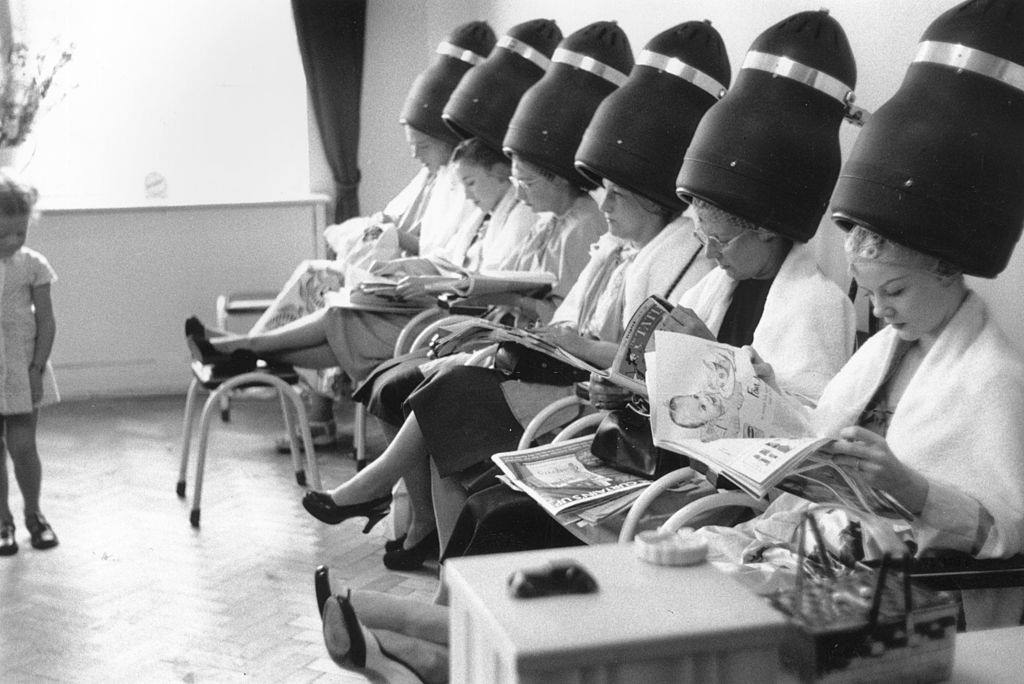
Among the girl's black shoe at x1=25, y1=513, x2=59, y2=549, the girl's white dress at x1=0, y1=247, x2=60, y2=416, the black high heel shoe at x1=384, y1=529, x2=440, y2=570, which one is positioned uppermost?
the girl's white dress at x1=0, y1=247, x2=60, y2=416

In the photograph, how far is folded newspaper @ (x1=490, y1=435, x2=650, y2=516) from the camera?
2.31 m

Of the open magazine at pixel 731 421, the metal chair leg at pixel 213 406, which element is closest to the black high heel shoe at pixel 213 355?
the metal chair leg at pixel 213 406

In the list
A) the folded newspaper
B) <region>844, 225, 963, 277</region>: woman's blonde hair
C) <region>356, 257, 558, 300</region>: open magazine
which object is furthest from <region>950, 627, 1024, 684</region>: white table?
<region>356, 257, 558, 300</region>: open magazine

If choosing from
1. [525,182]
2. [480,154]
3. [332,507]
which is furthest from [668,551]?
[480,154]

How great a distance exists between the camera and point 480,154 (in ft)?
15.1

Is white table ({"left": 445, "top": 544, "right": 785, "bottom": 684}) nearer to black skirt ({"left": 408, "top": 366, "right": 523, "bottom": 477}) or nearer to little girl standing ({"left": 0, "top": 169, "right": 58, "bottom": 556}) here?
black skirt ({"left": 408, "top": 366, "right": 523, "bottom": 477})

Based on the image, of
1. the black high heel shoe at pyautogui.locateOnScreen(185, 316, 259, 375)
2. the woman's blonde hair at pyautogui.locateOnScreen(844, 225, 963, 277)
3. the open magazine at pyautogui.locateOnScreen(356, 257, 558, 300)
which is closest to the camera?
the woman's blonde hair at pyautogui.locateOnScreen(844, 225, 963, 277)

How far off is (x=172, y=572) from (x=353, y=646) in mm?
1658

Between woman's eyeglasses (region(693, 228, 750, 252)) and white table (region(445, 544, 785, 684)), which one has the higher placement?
woman's eyeglasses (region(693, 228, 750, 252))

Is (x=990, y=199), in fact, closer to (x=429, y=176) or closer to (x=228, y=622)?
(x=228, y=622)

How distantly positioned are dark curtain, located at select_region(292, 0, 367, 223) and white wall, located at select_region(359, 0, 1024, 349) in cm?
11

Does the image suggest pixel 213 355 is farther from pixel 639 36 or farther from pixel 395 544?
pixel 639 36

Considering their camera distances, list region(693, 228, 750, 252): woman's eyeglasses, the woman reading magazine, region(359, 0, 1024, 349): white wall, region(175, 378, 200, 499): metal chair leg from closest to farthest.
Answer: the woman reading magazine
region(693, 228, 750, 252): woman's eyeglasses
region(359, 0, 1024, 349): white wall
region(175, 378, 200, 499): metal chair leg

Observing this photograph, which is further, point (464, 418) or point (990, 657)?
point (464, 418)
